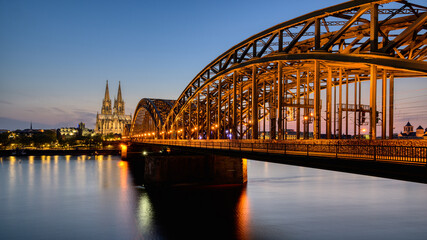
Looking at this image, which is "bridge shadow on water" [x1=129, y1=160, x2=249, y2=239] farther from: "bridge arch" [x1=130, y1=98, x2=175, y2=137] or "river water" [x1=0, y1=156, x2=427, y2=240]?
"bridge arch" [x1=130, y1=98, x2=175, y2=137]

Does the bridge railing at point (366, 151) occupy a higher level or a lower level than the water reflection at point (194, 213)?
higher

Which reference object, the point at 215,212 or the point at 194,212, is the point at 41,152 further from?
the point at 215,212

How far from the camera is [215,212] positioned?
37000 millimetres

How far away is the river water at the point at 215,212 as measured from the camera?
30.3 meters

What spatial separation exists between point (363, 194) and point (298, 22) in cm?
2822

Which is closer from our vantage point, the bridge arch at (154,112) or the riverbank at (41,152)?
the bridge arch at (154,112)

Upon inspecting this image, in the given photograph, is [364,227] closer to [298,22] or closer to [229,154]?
[229,154]

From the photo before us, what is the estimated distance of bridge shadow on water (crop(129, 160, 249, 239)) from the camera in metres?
30.2

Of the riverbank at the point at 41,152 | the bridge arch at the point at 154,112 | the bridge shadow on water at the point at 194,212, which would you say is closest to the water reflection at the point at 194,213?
the bridge shadow on water at the point at 194,212

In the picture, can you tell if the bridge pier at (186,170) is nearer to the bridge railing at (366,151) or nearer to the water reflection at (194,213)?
the water reflection at (194,213)

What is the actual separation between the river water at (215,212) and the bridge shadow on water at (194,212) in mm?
79

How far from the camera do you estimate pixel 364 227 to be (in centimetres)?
3184

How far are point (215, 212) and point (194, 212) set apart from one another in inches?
82.7

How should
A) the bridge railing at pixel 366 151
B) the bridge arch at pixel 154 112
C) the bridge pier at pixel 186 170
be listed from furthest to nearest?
the bridge arch at pixel 154 112 < the bridge pier at pixel 186 170 < the bridge railing at pixel 366 151
